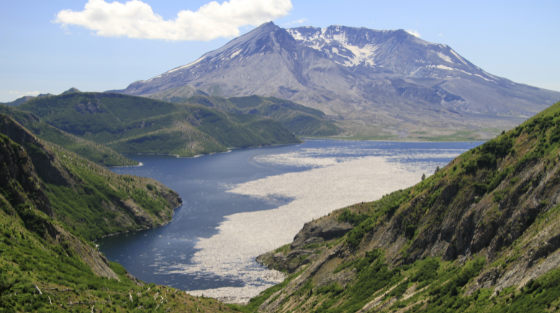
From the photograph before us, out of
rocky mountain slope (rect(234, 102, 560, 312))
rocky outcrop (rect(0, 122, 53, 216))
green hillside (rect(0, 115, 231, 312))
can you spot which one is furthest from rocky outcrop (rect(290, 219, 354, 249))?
rocky outcrop (rect(0, 122, 53, 216))

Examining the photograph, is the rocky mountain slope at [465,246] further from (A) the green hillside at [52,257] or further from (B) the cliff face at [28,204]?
(B) the cliff face at [28,204]

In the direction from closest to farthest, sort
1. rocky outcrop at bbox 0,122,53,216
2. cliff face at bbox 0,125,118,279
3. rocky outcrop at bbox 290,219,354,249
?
cliff face at bbox 0,125,118,279
rocky outcrop at bbox 0,122,53,216
rocky outcrop at bbox 290,219,354,249

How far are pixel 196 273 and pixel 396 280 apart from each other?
7455 cm

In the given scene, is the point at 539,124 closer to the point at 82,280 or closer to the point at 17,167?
the point at 82,280

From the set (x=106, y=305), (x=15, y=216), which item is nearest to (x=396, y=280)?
(x=106, y=305)

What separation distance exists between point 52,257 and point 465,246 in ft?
187

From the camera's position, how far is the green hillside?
4144cm

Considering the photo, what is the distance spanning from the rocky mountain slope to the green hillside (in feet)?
68.7

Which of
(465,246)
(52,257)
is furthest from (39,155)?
(465,246)

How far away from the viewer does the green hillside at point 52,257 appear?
136ft

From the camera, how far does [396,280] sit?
2180 inches

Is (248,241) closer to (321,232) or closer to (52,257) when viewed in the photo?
(321,232)

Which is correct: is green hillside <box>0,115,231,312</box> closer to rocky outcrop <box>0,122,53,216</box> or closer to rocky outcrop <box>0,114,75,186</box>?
rocky outcrop <box>0,122,53,216</box>

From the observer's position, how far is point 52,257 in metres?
64.1
